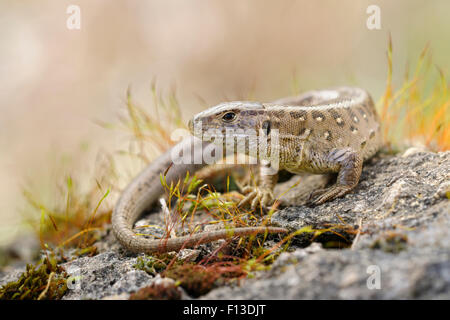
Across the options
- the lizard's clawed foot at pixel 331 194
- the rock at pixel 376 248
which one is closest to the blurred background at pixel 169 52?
the lizard's clawed foot at pixel 331 194

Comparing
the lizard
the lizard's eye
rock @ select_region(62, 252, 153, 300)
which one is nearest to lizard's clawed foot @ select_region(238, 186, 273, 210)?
the lizard

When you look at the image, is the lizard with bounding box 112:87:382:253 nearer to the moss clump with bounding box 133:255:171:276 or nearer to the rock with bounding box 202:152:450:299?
the moss clump with bounding box 133:255:171:276

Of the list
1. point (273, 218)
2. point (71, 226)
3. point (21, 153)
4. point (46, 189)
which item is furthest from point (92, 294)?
point (21, 153)

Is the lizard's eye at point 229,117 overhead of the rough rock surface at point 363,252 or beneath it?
overhead

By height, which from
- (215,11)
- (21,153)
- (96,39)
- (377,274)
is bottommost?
(21,153)

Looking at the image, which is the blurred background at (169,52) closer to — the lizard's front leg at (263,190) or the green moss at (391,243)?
the lizard's front leg at (263,190)

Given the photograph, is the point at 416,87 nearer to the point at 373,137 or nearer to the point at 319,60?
the point at 373,137
